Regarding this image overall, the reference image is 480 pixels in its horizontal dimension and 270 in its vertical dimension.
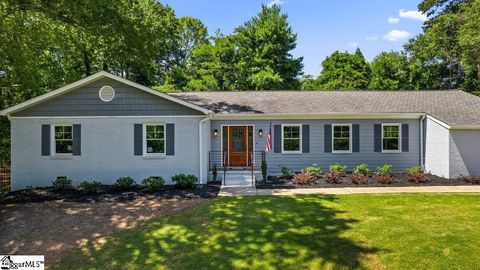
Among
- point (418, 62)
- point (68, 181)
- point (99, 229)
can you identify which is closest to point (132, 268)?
point (99, 229)

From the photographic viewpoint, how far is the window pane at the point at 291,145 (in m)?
14.9

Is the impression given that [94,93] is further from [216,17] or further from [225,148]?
[216,17]

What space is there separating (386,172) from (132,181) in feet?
36.5

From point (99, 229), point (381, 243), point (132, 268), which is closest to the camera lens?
point (132, 268)

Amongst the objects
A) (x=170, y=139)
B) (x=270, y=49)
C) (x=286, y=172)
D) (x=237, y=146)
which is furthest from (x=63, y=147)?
(x=270, y=49)

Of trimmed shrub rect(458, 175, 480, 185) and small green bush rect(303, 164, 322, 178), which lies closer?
trimmed shrub rect(458, 175, 480, 185)

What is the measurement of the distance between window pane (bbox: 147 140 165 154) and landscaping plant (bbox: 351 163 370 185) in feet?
27.0

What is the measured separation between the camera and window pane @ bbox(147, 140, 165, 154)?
1318 cm

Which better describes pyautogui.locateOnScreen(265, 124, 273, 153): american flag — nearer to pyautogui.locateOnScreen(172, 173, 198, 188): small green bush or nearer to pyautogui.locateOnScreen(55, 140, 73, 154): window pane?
pyautogui.locateOnScreen(172, 173, 198, 188): small green bush

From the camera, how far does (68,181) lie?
12.4 m

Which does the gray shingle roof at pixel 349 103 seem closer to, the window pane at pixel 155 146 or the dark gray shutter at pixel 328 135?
the dark gray shutter at pixel 328 135

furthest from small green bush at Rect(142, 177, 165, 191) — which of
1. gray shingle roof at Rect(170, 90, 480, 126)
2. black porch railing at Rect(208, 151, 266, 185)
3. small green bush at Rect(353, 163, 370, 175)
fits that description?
small green bush at Rect(353, 163, 370, 175)

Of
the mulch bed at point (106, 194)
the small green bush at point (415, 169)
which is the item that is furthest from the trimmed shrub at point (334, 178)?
the mulch bed at point (106, 194)

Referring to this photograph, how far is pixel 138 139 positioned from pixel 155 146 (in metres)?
0.77
